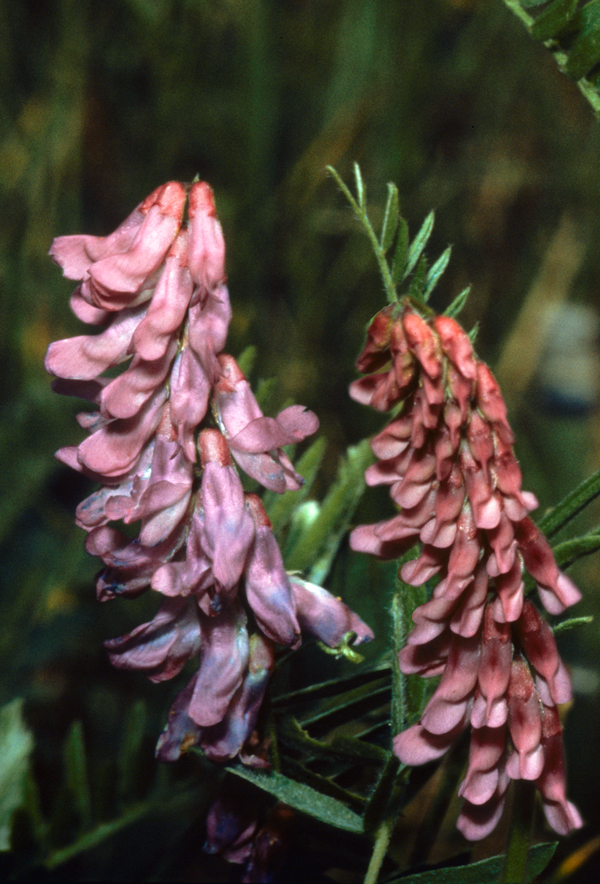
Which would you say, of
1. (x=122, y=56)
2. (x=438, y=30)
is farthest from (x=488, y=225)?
(x=122, y=56)

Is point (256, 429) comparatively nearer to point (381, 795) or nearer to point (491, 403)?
point (491, 403)

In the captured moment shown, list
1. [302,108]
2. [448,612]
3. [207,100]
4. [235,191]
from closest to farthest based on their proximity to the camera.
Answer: [448,612] < [235,191] < [207,100] < [302,108]

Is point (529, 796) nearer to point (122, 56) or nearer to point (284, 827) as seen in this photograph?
point (284, 827)

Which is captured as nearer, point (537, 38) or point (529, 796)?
point (529, 796)

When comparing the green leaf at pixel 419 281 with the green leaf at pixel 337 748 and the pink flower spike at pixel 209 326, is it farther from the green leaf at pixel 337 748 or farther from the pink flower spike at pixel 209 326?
the green leaf at pixel 337 748

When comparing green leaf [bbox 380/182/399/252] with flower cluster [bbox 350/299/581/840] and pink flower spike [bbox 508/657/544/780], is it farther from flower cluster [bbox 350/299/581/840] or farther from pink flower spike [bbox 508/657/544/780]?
pink flower spike [bbox 508/657/544/780]

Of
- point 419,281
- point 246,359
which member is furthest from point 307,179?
point 419,281

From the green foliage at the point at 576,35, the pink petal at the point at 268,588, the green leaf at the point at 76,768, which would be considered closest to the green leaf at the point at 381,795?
the pink petal at the point at 268,588
